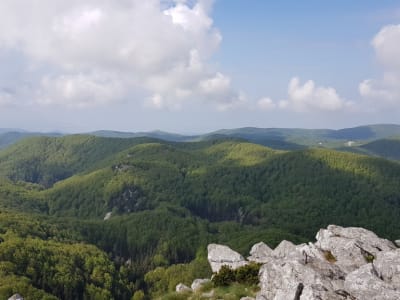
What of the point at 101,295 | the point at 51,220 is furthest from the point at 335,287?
the point at 51,220

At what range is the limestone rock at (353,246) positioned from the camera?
35.0 metres

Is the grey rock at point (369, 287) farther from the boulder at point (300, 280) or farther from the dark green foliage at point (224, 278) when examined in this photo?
the dark green foliage at point (224, 278)

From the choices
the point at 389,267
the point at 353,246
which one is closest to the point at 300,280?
the point at 389,267

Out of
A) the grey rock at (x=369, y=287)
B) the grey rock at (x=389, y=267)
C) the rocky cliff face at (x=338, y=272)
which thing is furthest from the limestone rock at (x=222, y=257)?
the grey rock at (x=369, y=287)

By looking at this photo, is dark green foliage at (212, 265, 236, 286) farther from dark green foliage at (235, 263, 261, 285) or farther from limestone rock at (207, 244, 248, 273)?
limestone rock at (207, 244, 248, 273)

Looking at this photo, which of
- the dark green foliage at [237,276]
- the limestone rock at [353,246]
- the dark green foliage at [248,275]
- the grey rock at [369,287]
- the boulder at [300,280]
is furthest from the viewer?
the dark green foliage at [237,276]

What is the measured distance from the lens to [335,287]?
27.6m

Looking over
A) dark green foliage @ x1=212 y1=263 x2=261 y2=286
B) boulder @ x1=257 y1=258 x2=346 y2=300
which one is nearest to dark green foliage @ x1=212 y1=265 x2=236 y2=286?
dark green foliage @ x1=212 y1=263 x2=261 y2=286

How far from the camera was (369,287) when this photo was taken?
26.2 m

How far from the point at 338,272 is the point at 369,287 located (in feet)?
17.3

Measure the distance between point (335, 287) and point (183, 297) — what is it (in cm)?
1511

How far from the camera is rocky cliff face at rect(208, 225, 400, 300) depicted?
25.9m

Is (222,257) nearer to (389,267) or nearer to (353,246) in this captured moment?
(353,246)

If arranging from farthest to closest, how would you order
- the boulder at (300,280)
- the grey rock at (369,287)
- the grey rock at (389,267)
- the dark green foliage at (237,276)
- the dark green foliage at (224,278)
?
1. the dark green foliage at (224,278)
2. the dark green foliage at (237,276)
3. the grey rock at (389,267)
4. the boulder at (300,280)
5. the grey rock at (369,287)
